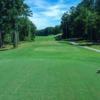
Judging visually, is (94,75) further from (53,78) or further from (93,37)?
(93,37)

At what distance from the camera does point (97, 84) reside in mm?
12375

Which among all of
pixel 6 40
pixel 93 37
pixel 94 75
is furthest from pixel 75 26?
pixel 94 75

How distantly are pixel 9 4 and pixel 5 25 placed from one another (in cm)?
470

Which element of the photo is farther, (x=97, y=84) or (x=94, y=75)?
(x=94, y=75)

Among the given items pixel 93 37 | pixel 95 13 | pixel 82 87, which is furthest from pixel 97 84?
pixel 93 37

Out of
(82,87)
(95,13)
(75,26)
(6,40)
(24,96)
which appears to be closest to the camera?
(24,96)

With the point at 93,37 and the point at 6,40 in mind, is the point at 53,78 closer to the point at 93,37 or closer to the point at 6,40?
the point at 6,40

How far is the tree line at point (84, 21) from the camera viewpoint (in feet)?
224

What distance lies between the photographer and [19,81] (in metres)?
13.2

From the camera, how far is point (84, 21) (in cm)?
9612

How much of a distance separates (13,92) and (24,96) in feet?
2.46

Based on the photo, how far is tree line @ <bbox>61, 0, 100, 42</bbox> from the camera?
224 ft

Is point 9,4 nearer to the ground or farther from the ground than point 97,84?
farther from the ground

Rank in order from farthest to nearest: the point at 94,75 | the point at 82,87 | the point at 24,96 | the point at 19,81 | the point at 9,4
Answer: the point at 9,4 → the point at 94,75 → the point at 19,81 → the point at 82,87 → the point at 24,96
